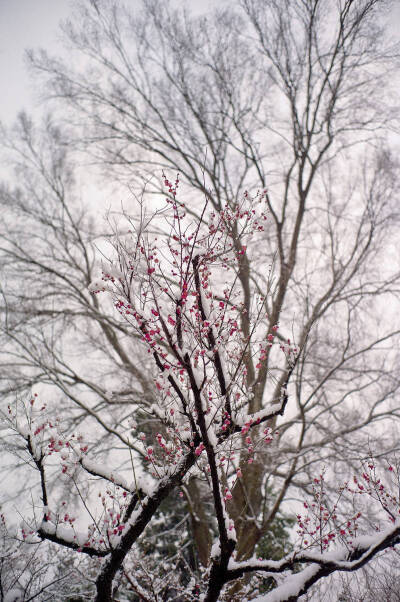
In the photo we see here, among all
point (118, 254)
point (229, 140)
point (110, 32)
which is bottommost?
point (118, 254)

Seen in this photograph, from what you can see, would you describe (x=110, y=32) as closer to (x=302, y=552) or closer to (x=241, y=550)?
(x=302, y=552)

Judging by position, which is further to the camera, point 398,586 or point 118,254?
point 398,586

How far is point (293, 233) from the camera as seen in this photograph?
850 cm

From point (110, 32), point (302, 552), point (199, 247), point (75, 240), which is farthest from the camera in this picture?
point (75, 240)

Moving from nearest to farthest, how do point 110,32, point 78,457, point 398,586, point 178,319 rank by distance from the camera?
point 178,319 < point 78,457 < point 398,586 < point 110,32

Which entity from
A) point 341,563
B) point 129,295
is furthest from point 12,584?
point 129,295

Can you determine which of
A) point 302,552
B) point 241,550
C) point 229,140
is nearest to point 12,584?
point 241,550

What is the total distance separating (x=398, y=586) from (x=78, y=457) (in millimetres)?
4267

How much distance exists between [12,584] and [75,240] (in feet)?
24.4

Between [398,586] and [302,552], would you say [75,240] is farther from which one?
[398,586]

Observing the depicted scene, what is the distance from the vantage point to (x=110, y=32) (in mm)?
8391

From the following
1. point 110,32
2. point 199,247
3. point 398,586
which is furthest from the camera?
point 110,32

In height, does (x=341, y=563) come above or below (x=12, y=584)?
below

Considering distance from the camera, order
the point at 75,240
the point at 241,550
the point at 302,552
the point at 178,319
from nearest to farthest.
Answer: the point at 178,319, the point at 302,552, the point at 241,550, the point at 75,240
